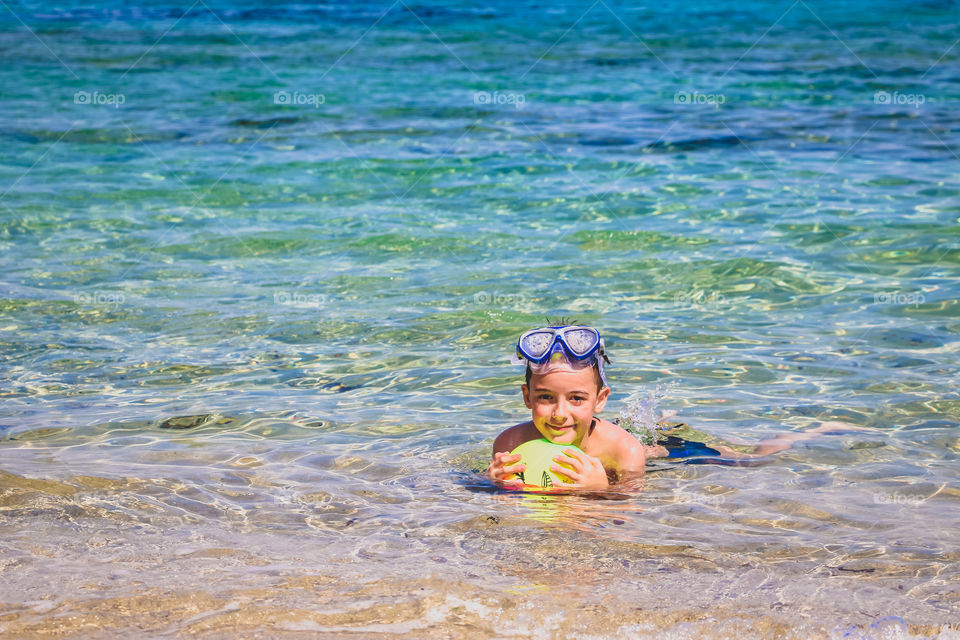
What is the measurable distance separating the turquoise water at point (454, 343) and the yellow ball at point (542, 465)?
15 cm

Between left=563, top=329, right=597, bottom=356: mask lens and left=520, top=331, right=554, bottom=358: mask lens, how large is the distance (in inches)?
3.3

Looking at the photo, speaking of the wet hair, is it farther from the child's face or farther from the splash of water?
Result: the splash of water

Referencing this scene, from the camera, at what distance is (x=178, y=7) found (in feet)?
113

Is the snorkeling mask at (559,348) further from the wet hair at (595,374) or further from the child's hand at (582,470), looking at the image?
the child's hand at (582,470)

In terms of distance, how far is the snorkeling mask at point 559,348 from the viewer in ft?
16.4

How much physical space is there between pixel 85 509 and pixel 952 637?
3413mm

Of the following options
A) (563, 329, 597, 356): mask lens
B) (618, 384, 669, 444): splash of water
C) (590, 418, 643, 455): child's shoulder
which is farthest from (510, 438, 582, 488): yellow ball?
(618, 384, 669, 444): splash of water

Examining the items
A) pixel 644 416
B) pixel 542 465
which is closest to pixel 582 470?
pixel 542 465

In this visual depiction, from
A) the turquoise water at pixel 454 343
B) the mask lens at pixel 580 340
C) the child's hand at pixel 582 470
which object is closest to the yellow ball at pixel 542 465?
the child's hand at pixel 582 470

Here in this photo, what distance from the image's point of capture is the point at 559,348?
4988mm

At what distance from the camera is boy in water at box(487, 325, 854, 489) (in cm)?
495

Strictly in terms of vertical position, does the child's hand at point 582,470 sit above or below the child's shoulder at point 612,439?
below

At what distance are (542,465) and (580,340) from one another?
624 millimetres

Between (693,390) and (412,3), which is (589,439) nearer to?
(693,390)
